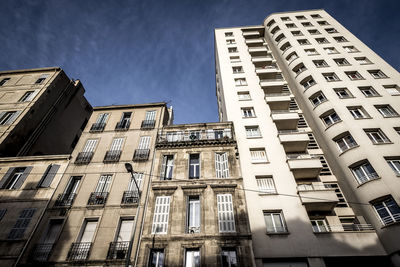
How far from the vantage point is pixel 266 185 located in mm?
15812

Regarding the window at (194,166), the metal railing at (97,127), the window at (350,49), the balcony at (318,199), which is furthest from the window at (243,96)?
the window at (350,49)

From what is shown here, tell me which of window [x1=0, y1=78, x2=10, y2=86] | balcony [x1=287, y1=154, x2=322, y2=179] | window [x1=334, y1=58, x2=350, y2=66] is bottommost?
balcony [x1=287, y1=154, x2=322, y2=179]

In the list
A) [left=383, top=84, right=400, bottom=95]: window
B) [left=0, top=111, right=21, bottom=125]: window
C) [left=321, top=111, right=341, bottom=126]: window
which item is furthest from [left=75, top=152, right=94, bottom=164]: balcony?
[left=383, top=84, right=400, bottom=95]: window

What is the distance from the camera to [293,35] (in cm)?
3055

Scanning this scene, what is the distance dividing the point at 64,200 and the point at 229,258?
1216 centimetres

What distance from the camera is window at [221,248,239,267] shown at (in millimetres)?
11414

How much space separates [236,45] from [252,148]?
66.6ft

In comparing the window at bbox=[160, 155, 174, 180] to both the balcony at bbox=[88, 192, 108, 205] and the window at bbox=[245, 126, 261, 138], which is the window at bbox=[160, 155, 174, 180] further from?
the window at bbox=[245, 126, 261, 138]

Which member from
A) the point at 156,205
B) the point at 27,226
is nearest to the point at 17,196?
the point at 27,226

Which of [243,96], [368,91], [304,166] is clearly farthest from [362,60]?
[304,166]

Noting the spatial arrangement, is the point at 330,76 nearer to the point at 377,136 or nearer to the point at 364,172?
the point at 377,136

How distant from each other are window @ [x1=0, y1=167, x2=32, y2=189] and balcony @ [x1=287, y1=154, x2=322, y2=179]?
21.7 m

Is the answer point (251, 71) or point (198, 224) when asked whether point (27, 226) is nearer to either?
point (198, 224)

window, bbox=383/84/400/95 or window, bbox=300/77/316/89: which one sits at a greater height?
window, bbox=300/77/316/89
